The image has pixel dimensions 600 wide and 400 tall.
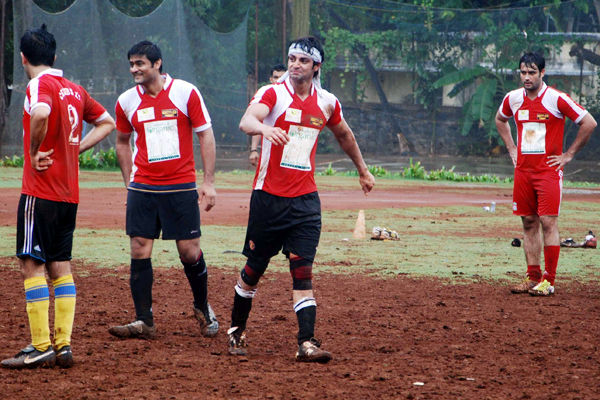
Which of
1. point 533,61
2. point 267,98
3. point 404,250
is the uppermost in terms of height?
point 533,61

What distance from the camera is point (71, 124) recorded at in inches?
229

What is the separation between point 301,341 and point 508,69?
29.0 metres

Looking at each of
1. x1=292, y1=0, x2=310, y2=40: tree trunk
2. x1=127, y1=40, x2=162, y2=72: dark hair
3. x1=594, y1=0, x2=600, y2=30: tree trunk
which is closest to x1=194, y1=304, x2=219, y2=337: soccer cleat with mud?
x1=127, y1=40, x2=162, y2=72: dark hair

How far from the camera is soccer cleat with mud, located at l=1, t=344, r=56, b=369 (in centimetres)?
558

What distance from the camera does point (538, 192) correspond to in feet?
29.8

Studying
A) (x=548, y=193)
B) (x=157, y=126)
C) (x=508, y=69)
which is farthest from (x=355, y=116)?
(x=157, y=126)

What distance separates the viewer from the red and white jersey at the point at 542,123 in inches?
356

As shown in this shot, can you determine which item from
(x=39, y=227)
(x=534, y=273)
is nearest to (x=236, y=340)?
(x=39, y=227)

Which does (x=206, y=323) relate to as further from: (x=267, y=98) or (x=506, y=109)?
(x=506, y=109)

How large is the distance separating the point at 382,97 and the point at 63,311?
1264 inches

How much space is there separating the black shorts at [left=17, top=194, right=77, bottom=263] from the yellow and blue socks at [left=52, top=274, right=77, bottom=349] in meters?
0.18

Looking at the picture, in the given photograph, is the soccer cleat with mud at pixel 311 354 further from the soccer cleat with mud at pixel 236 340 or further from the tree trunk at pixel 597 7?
the tree trunk at pixel 597 7

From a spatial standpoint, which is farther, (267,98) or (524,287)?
(524,287)

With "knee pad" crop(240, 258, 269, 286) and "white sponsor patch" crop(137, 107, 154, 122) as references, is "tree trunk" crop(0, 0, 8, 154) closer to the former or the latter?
"white sponsor patch" crop(137, 107, 154, 122)
